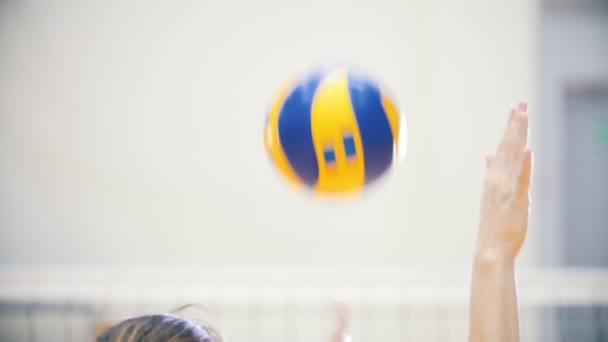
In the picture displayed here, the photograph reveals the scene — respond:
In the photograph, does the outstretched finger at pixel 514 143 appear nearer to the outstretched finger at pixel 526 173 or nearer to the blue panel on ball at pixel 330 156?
the outstretched finger at pixel 526 173

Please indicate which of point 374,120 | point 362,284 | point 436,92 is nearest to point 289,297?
point 362,284

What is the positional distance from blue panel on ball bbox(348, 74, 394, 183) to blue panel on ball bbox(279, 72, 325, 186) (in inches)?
6.1

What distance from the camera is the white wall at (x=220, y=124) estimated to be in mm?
6484

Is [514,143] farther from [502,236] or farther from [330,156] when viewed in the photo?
[330,156]

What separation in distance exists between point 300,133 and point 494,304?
1.24 meters

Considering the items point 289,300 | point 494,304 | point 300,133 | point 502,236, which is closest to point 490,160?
point 502,236

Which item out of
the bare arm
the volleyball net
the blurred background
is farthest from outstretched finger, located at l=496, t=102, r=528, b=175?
the blurred background

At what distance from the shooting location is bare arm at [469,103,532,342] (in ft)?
6.11

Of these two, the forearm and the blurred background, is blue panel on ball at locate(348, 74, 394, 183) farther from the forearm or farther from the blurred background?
the blurred background

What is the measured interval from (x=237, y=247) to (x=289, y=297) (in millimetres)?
1191

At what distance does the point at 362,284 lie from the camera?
538 cm

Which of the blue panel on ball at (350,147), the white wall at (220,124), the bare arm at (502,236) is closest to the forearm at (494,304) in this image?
the bare arm at (502,236)

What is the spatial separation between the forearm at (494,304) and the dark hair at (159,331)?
2.01 feet

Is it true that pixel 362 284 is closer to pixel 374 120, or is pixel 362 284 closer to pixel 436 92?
pixel 436 92
